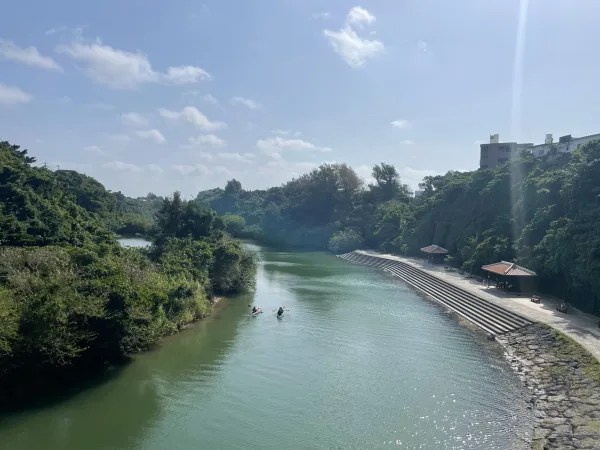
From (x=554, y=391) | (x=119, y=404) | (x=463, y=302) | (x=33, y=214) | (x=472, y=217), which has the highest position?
(x=472, y=217)

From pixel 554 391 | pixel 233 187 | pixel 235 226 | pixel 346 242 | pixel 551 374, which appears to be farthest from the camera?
pixel 233 187

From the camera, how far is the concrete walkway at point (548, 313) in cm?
1867

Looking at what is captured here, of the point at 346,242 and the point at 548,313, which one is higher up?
the point at 346,242

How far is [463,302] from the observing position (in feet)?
94.6

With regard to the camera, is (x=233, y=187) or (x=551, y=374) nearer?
(x=551, y=374)

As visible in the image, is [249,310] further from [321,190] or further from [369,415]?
[321,190]

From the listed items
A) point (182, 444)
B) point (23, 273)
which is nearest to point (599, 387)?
point (182, 444)

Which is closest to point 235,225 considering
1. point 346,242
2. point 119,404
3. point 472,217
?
point 346,242

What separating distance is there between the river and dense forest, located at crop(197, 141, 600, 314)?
697 centimetres

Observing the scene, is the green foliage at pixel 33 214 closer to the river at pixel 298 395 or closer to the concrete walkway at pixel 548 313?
the river at pixel 298 395

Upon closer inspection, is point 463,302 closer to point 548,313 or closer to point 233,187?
point 548,313

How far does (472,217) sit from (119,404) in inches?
1484

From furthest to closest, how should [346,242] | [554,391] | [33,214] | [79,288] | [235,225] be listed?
[235,225] → [346,242] → [33,214] → [79,288] → [554,391]

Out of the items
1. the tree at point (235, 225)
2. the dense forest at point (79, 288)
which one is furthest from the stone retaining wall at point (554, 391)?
the tree at point (235, 225)
